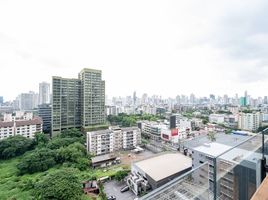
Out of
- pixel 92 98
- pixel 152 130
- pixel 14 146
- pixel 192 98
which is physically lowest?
pixel 14 146

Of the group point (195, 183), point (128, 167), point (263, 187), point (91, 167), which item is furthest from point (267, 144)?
point (91, 167)

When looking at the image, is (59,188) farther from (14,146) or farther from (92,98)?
(92,98)

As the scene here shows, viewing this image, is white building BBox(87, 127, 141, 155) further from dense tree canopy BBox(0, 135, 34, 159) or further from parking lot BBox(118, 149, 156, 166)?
dense tree canopy BBox(0, 135, 34, 159)

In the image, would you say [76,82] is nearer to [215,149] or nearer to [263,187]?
[215,149]

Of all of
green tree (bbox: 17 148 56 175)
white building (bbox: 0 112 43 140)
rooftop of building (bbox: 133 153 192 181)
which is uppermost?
white building (bbox: 0 112 43 140)

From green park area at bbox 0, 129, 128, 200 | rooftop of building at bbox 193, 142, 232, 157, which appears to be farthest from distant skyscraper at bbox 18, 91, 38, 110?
rooftop of building at bbox 193, 142, 232, 157

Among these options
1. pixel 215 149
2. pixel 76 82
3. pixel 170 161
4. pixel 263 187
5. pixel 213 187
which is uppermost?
pixel 76 82

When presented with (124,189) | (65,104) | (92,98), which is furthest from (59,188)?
(65,104)
